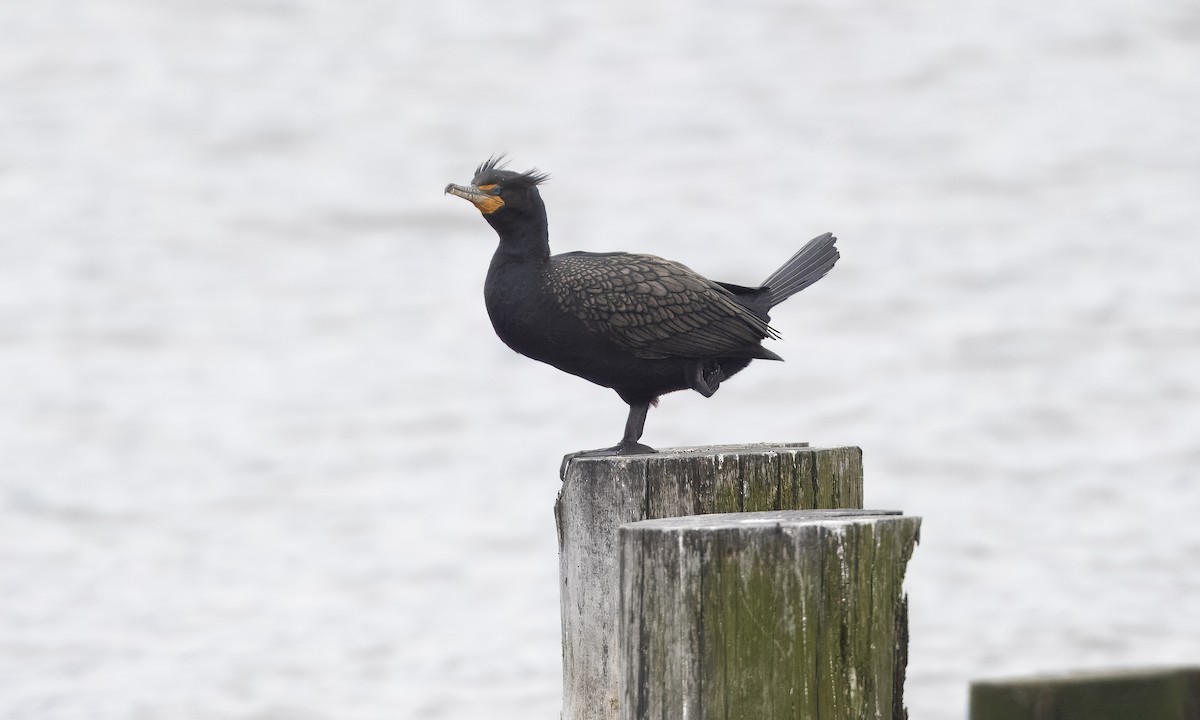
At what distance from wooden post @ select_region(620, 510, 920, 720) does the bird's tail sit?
2122 millimetres

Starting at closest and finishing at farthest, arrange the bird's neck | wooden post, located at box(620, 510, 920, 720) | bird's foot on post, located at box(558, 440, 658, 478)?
1. wooden post, located at box(620, 510, 920, 720)
2. bird's foot on post, located at box(558, 440, 658, 478)
3. the bird's neck

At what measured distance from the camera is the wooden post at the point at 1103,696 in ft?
7.70

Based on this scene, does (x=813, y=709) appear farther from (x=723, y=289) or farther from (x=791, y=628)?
(x=723, y=289)

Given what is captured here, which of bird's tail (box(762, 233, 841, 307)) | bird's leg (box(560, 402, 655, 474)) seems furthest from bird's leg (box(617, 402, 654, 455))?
bird's tail (box(762, 233, 841, 307))

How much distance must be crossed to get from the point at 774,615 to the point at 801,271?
243 centimetres

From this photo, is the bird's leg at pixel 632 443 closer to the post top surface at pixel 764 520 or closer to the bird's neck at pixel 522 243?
the bird's neck at pixel 522 243

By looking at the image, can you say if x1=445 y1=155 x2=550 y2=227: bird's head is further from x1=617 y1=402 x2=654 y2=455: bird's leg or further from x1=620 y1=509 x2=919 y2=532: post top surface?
x1=620 y1=509 x2=919 y2=532: post top surface

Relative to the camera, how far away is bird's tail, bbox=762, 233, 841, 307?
17.8ft

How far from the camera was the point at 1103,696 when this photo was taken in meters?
2.36

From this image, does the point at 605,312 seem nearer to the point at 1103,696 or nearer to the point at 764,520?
the point at 764,520

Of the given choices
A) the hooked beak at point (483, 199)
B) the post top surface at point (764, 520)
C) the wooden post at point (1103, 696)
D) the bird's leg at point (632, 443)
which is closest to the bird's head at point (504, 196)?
the hooked beak at point (483, 199)

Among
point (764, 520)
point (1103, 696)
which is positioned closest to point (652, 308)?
point (764, 520)

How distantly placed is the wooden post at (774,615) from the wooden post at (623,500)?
0.84 meters

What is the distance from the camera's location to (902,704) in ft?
11.2
